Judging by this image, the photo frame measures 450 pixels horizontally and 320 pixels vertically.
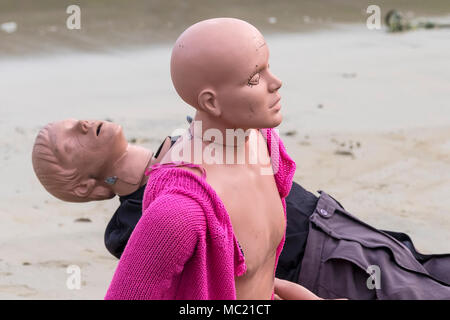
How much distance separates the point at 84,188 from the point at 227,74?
121cm

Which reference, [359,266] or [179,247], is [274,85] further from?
[359,266]

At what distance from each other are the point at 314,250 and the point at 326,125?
302 centimetres

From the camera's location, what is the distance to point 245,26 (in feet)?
6.25

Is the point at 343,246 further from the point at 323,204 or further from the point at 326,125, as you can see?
the point at 326,125

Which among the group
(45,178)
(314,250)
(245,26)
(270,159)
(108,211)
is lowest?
(108,211)

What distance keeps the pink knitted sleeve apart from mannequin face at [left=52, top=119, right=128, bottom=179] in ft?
3.67

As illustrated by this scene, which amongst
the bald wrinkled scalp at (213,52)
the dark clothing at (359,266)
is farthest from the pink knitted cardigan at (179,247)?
the dark clothing at (359,266)

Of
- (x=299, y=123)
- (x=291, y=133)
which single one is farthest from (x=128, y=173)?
(x=299, y=123)

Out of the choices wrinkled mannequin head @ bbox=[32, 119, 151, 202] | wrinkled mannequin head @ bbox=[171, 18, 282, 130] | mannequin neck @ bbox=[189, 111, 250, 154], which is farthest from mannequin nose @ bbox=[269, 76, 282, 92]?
wrinkled mannequin head @ bbox=[32, 119, 151, 202]

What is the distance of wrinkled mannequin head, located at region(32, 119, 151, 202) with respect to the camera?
2848 mm

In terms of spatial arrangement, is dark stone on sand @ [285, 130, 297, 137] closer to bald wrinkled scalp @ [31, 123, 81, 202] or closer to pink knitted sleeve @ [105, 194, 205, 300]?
bald wrinkled scalp @ [31, 123, 81, 202]

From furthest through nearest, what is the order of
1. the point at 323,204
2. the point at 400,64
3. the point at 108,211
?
the point at 400,64 → the point at 108,211 → the point at 323,204

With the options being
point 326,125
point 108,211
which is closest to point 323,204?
point 108,211

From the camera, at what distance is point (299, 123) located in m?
5.73
